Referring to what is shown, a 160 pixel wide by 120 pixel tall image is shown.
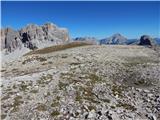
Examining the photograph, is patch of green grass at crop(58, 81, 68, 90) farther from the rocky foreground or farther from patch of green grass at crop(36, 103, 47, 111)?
patch of green grass at crop(36, 103, 47, 111)

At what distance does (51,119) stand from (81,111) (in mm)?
2649

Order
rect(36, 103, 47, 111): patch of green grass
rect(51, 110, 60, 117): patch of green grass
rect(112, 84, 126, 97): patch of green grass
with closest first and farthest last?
rect(51, 110, 60, 117): patch of green grass
rect(36, 103, 47, 111): patch of green grass
rect(112, 84, 126, 97): patch of green grass

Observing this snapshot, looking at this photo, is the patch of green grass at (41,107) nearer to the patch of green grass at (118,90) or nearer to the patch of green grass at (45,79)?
the patch of green grass at (45,79)

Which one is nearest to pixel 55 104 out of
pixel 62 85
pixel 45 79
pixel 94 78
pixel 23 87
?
pixel 62 85

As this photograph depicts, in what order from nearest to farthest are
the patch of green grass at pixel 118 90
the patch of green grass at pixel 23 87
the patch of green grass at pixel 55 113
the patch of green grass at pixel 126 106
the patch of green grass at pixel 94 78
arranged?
the patch of green grass at pixel 55 113 < the patch of green grass at pixel 126 106 < the patch of green grass at pixel 118 90 < the patch of green grass at pixel 23 87 < the patch of green grass at pixel 94 78

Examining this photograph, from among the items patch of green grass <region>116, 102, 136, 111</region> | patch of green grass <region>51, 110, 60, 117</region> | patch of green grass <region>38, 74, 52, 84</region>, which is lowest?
patch of green grass <region>51, 110, 60, 117</region>

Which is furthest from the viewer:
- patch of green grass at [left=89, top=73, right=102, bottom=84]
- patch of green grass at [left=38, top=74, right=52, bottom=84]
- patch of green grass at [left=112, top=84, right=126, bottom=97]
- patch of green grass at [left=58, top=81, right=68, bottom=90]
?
patch of green grass at [left=89, top=73, right=102, bottom=84]

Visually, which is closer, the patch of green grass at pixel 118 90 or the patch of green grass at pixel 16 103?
the patch of green grass at pixel 16 103

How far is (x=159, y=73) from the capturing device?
3209cm

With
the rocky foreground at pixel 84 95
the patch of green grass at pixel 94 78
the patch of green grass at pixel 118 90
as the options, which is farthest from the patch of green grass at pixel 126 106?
the patch of green grass at pixel 94 78

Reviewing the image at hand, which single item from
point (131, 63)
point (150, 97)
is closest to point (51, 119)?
point (150, 97)

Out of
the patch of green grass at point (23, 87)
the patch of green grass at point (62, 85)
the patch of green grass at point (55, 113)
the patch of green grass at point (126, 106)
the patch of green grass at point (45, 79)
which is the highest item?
the patch of green grass at point (45, 79)

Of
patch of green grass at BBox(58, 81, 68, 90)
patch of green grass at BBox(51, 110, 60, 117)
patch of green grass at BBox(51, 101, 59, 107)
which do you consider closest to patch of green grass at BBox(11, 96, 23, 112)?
patch of green grass at BBox(51, 101, 59, 107)

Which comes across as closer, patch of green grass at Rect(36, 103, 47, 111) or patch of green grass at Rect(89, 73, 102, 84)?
patch of green grass at Rect(36, 103, 47, 111)
